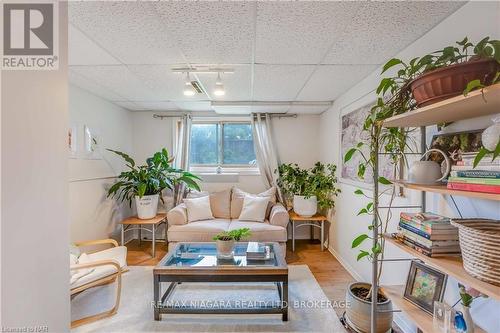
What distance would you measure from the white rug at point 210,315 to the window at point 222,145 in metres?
2.22

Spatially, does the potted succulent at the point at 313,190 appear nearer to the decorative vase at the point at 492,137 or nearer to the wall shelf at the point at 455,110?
the wall shelf at the point at 455,110

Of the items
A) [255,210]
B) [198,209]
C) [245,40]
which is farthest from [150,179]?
[245,40]

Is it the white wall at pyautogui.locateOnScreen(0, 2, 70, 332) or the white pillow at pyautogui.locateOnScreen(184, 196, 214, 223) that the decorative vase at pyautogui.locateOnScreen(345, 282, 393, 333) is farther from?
the white pillow at pyautogui.locateOnScreen(184, 196, 214, 223)

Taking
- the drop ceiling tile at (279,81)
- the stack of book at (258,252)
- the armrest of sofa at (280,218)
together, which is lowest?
the stack of book at (258,252)

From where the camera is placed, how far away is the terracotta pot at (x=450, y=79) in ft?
3.42

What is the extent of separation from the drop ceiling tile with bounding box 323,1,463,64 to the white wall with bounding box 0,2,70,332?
5.50 feet

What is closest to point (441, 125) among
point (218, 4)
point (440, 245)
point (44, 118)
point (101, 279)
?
point (440, 245)

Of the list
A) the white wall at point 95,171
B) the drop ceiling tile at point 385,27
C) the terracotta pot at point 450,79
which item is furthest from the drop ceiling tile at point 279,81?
the white wall at point 95,171

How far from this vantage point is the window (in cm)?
459

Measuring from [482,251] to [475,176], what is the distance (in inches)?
11.7

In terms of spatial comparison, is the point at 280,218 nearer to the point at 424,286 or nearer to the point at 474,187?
the point at 424,286

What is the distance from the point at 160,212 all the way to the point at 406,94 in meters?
3.83

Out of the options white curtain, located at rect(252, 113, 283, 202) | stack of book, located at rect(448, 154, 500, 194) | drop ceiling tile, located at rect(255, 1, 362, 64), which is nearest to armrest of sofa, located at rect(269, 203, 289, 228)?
white curtain, located at rect(252, 113, 283, 202)

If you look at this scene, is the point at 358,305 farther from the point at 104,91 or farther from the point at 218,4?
the point at 104,91
